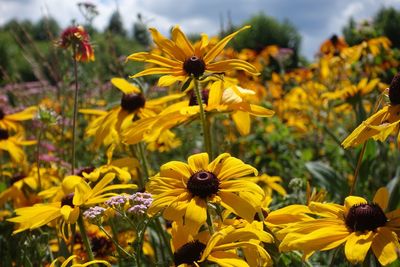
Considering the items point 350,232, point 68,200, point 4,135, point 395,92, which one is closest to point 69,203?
point 68,200

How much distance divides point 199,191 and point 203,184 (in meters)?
0.02

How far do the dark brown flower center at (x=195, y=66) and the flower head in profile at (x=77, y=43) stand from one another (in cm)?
69

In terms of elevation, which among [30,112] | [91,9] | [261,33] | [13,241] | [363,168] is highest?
[261,33]

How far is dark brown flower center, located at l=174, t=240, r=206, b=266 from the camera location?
51.1 inches

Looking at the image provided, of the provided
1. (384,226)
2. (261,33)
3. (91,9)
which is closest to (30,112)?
(91,9)

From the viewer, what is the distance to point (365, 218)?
1231mm

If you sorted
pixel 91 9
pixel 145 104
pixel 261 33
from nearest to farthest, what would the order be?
pixel 145 104, pixel 91 9, pixel 261 33

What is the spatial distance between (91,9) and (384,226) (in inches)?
84.5

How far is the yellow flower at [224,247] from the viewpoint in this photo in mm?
1216

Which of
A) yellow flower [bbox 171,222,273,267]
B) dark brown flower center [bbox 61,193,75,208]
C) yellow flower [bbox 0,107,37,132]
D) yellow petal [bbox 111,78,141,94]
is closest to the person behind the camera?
→ yellow flower [bbox 171,222,273,267]

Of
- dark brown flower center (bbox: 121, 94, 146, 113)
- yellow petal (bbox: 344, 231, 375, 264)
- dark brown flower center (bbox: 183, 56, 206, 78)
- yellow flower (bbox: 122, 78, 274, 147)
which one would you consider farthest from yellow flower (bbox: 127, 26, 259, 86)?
dark brown flower center (bbox: 121, 94, 146, 113)

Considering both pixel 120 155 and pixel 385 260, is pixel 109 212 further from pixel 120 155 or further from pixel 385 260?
pixel 120 155

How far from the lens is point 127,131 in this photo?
179 cm

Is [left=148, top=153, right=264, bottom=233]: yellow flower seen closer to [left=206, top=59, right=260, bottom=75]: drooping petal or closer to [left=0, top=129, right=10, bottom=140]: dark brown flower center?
[left=206, top=59, right=260, bottom=75]: drooping petal
